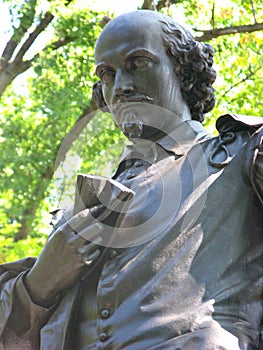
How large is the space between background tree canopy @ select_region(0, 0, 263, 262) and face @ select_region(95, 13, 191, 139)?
9.89 m

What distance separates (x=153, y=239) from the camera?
15.5ft

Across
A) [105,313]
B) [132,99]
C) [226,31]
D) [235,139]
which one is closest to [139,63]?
[132,99]

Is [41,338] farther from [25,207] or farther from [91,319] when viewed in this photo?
[25,207]

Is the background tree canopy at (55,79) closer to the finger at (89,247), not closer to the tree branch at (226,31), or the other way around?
the tree branch at (226,31)

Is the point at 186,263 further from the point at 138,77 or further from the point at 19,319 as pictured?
the point at 138,77

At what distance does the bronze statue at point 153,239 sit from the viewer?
4.52 meters

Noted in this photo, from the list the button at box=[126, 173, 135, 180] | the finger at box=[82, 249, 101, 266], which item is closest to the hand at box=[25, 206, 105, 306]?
the finger at box=[82, 249, 101, 266]

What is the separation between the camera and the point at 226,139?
→ 4.93 metres

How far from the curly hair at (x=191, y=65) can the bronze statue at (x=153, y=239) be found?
1 cm

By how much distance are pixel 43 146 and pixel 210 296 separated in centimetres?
1241

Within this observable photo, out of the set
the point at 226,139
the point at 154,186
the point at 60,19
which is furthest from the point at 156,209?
the point at 60,19

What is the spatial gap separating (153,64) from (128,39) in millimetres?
158

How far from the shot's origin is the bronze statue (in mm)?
4516

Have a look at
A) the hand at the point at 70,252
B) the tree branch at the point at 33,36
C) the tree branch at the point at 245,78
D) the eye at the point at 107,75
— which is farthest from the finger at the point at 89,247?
the tree branch at the point at 245,78
